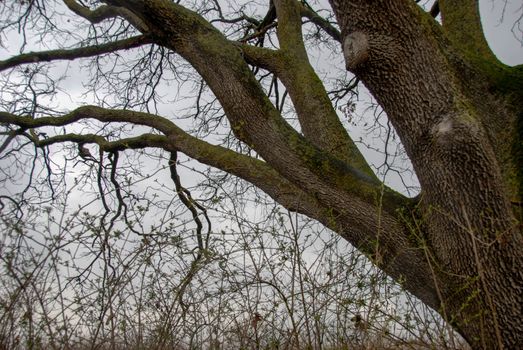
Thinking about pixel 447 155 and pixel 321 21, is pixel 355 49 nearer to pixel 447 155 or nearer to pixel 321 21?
pixel 447 155

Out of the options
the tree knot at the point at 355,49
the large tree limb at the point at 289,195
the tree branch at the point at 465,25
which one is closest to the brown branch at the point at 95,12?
the large tree limb at the point at 289,195

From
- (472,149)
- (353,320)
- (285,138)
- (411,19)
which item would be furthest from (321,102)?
(353,320)

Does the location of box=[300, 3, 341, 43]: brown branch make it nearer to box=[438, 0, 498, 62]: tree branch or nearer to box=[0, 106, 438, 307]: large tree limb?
box=[438, 0, 498, 62]: tree branch

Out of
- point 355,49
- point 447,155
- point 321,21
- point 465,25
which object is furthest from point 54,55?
point 447,155

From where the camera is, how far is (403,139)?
3881 mm

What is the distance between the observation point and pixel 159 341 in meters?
2.96

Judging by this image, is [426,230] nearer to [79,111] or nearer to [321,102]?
[321,102]

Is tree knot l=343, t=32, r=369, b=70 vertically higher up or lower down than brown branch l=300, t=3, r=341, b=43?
lower down

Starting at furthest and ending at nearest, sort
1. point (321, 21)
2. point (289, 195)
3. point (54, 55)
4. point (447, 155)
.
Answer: point (321, 21) < point (54, 55) < point (289, 195) < point (447, 155)

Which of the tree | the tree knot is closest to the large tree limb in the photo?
the tree

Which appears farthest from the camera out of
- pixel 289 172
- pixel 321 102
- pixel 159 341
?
pixel 321 102

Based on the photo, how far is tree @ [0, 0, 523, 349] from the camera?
3.59m

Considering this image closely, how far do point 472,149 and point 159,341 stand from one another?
2274 millimetres

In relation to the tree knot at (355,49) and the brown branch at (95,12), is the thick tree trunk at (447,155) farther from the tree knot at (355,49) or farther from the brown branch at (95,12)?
the brown branch at (95,12)
